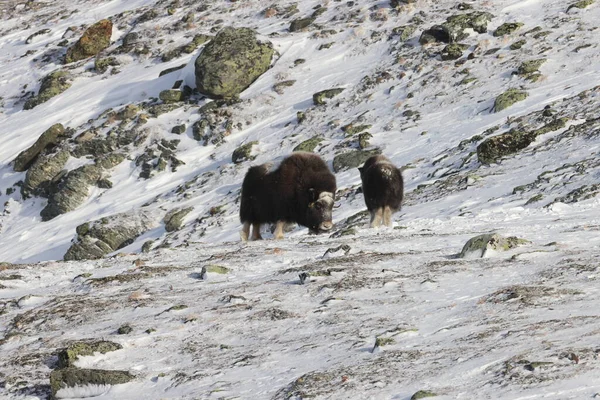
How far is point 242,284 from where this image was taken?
995 cm

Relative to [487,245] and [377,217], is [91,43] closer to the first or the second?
[377,217]

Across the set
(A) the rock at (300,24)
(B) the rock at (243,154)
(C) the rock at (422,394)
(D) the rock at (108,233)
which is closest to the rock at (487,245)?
(C) the rock at (422,394)

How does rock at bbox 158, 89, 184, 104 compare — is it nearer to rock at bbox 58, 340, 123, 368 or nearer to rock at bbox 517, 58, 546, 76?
rock at bbox 517, 58, 546, 76

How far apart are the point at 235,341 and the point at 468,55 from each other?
26528mm

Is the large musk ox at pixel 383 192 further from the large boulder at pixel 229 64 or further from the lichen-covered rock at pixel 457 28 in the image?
the large boulder at pixel 229 64

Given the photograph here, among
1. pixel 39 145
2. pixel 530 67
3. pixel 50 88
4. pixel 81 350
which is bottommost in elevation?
pixel 530 67

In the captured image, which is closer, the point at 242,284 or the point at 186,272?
the point at 242,284

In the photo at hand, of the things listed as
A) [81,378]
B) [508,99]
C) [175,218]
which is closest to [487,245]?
[81,378]

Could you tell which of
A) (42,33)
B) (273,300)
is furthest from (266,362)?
(42,33)

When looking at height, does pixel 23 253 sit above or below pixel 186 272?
below

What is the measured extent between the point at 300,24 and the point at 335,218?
20315 millimetres

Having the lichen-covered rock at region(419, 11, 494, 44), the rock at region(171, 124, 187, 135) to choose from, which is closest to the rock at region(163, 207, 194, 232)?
the rock at region(171, 124, 187, 135)

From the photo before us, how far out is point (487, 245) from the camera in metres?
10.0

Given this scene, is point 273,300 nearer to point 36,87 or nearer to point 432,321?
point 432,321
